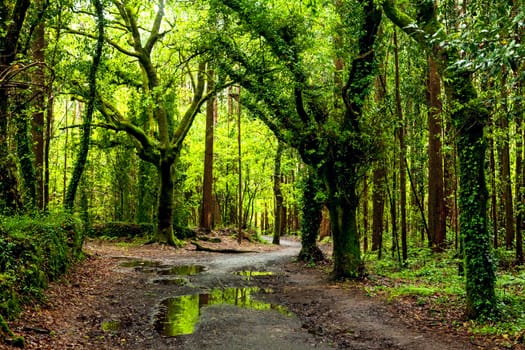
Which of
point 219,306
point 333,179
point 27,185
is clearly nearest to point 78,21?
point 27,185

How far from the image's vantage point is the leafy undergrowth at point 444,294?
683 centimetres

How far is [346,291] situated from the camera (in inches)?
Result: 425

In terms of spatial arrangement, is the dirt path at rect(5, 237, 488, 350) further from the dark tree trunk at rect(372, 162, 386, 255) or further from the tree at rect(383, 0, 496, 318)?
the dark tree trunk at rect(372, 162, 386, 255)

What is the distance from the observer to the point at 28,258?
7832 millimetres

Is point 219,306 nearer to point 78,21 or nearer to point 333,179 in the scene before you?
point 333,179

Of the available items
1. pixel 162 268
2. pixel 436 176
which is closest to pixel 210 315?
pixel 162 268

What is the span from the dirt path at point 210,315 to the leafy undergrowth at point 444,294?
48 centimetres

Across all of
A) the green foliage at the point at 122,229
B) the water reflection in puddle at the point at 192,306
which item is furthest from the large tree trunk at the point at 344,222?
the green foliage at the point at 122,229

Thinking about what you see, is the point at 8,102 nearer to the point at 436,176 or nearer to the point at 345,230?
the point at 345,230

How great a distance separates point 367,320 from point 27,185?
10.9 meters

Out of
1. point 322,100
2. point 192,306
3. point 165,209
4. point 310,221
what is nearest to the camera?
point 192,306

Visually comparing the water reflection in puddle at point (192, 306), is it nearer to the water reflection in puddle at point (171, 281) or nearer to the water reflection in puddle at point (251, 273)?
the water reflection in puddle at point (171, 281)

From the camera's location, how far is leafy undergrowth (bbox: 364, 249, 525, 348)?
6.83 m

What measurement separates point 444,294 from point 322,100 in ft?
21.7
